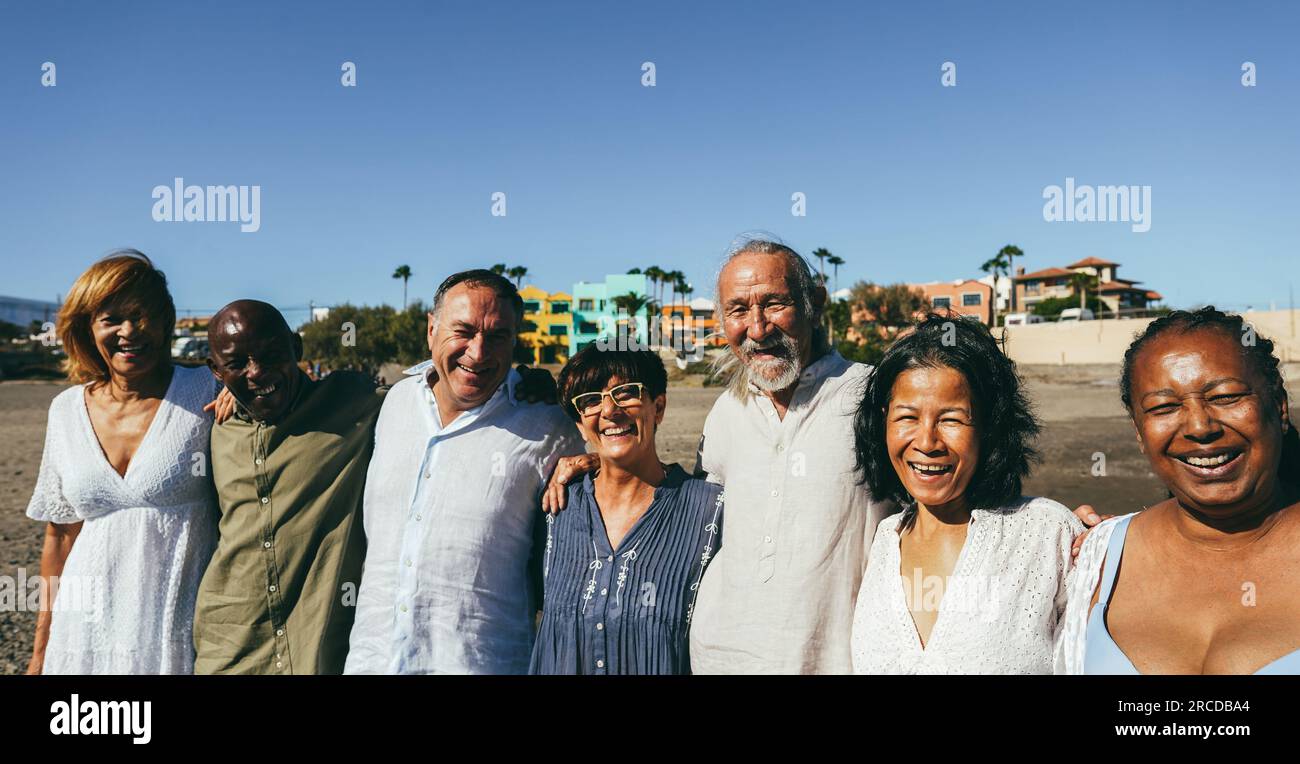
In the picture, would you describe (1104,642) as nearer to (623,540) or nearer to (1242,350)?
(1242,350)

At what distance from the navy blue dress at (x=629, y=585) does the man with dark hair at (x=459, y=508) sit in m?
0.26

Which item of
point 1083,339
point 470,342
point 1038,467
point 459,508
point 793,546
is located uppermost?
point 1083,339

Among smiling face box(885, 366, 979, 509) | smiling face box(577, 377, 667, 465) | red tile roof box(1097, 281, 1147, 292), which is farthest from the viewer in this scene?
red tile roof box(1097, 281, 1147, 292)

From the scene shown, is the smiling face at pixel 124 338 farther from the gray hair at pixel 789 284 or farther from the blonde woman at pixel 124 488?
the gray hair at pixel 789 284

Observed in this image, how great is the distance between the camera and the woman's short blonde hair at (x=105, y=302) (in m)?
3.76

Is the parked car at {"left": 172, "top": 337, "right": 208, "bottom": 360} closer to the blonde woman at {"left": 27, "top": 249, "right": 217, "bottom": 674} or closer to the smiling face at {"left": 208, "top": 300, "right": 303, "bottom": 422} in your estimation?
the blonde woman at {"left": 27, "top": 249, "right": 217, "bottom": 674}

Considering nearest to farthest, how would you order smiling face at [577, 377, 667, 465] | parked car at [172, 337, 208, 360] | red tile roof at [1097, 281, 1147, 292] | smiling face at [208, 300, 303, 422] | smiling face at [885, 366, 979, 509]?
smiling face at [885, 366, 979, 509] < smiling face at [577, 377, 667, 465] < smiling face at [208, 300, 303, 422] < parked car at [172, 337, 208, 360] < red tile roof at [1097, 281, 1147, 292]

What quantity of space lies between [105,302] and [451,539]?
6.85 ft

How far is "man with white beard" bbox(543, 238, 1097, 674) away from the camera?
320 cm

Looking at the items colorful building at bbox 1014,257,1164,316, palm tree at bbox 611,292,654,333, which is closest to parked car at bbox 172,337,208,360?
palm tree at bbox 611,292,654,333

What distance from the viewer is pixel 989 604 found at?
2729mm

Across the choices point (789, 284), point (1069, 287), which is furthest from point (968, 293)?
point (789, 284)

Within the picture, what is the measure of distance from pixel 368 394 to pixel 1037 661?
3.31 metres
